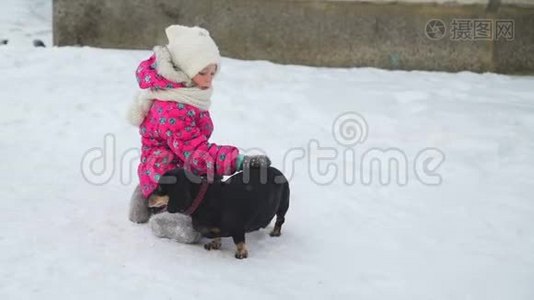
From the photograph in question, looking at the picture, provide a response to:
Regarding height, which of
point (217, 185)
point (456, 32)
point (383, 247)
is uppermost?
point (456, 32)

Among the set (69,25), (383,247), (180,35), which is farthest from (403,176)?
(69,25)

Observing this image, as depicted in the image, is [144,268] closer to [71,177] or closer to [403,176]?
A: [71,177]

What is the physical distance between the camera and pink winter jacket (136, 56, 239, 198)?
3.53m

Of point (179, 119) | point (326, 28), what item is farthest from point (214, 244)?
point (326, 28)

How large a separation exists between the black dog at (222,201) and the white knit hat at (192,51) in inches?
21.3

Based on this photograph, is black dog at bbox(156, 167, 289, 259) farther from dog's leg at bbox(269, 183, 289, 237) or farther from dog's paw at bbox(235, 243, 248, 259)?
dog's leg at bbox(269, 183, 289, 237)

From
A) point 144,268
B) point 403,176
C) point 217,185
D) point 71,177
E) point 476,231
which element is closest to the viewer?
point 144,268

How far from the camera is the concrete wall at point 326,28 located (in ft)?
24.8

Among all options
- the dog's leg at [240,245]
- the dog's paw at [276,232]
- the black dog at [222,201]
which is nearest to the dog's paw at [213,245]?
the black dog at [222,201]

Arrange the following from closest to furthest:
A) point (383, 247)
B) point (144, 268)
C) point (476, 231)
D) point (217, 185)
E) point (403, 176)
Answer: point (144, 268)
point (217, 185)
point (383, 247)
point (476, 231)
point (403, 176)

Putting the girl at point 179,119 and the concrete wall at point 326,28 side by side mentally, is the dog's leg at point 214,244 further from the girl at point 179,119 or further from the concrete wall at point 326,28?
the concrete wall at point 326,28

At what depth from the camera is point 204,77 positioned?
11.9 ft

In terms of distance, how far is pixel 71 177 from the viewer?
177 inches

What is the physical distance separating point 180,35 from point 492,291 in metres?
1.95
